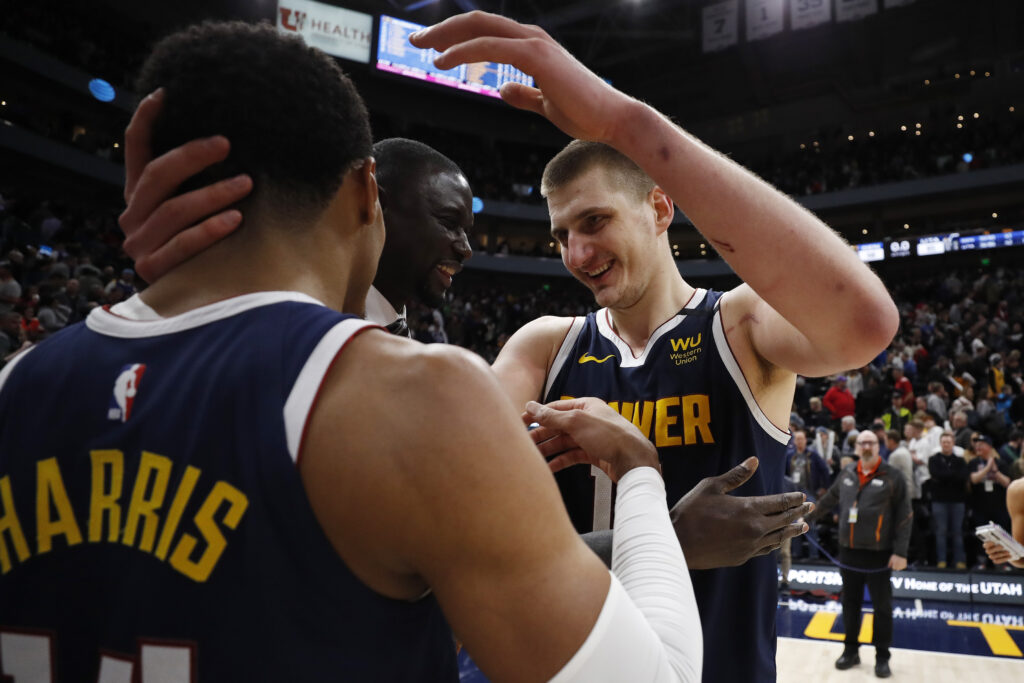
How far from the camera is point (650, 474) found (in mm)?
1341

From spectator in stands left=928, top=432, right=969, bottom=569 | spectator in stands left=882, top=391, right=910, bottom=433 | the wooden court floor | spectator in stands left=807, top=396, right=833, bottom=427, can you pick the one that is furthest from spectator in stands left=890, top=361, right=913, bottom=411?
the wooden court floor

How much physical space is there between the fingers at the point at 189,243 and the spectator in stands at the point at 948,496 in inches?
429

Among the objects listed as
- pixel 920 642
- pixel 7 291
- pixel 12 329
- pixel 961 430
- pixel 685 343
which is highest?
pixel 7 291

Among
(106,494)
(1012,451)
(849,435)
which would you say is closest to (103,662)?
(106,494)

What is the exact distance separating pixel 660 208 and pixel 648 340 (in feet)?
1.40

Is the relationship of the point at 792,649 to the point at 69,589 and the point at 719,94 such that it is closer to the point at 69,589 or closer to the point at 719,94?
the point at 69,589

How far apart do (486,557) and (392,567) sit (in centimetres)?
13

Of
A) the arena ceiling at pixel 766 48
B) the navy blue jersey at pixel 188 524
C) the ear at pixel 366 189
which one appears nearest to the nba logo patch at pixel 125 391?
the navy blue jersey at pixel 188 524

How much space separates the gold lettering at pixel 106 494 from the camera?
942 millimetres

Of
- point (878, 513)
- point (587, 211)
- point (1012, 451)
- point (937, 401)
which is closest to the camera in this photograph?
point (587, 211)

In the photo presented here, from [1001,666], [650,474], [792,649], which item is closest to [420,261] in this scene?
[650,474]

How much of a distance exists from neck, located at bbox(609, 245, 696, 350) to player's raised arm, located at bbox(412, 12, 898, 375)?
2.91 ft

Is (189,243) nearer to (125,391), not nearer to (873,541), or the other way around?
(125,391)

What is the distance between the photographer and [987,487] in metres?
9.73
